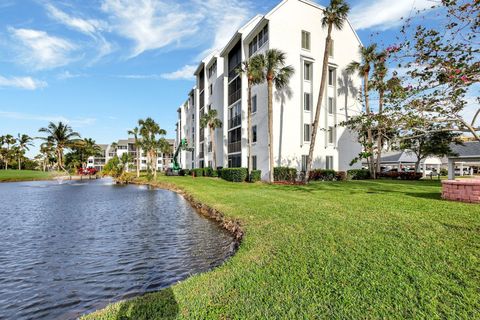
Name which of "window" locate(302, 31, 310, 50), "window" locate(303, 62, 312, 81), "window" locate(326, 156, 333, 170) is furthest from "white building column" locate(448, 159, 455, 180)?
"window" locate(302, 31, 310, 50)

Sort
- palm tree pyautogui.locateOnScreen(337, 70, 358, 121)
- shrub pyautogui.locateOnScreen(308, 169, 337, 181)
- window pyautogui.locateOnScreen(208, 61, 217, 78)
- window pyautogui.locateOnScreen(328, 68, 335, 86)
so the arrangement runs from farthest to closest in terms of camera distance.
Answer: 1. window pyautogui.locateOnScreen(208, 61, 217, 78)
2. palm tree pyautogui.locateOnScreen(337, 70, 358, 121)
3. window pyautogui.locateOnScreen(328, 68, 335, 86)
4. shrub pyautogui.locateOnScreen(308, 169, 337, 181)

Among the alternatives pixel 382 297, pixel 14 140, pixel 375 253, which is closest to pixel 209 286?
pixel 382 297

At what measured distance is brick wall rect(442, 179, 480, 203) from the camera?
10289 millimetres

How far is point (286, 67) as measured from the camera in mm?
25734

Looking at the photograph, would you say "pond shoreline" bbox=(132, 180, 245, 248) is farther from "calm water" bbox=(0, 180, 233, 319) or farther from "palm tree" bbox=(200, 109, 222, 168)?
"palm tree" bbox=(200, 109, 222, 168)

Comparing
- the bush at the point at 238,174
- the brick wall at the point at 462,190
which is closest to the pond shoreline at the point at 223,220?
the brick wall at the point at 462,190

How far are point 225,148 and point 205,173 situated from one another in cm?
612

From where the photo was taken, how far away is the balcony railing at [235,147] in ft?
108

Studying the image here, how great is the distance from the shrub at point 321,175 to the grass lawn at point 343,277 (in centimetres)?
1949

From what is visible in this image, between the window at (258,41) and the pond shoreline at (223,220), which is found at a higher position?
the window at (258,41)

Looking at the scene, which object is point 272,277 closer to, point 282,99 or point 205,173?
point 282,99

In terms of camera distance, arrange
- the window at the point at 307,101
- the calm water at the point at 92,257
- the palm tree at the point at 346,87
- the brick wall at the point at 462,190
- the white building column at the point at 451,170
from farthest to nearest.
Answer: the palm tree at the point at 346,87
the window at the point at 307,101
the white building column at the point at 451,170
the brick wall at the point at 462,190
the calm water at the point at 92,257

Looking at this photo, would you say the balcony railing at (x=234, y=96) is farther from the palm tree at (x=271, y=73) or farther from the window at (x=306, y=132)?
the window at (x=306, y=132)

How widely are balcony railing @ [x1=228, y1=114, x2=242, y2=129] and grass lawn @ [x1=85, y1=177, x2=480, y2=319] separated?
26592mm
